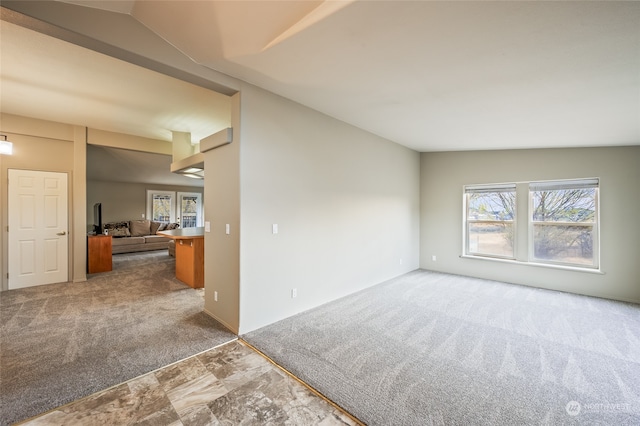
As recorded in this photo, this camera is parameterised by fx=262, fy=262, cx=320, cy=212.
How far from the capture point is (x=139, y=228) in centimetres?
880

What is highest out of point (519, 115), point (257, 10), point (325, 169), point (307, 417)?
point (257, 10)

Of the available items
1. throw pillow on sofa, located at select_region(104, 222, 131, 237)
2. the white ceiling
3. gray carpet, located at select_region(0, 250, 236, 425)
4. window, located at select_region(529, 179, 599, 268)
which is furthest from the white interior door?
window, located at select_region(529, 179, 599, 268)

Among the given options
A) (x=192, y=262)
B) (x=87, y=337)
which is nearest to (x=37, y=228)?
(x=192, y=262)

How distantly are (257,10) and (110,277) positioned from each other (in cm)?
571

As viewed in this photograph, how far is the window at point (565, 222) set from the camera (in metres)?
4.21

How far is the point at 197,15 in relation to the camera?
191 centimetres

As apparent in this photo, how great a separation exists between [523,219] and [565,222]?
558mm

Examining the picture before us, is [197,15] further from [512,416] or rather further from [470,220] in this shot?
[470,220]

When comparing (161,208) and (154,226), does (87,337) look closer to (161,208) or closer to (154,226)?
(154,226)

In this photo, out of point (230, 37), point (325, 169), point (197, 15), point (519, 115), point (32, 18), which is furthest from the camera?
point (325, 169)

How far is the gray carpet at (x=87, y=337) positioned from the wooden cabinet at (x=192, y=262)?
0.18m

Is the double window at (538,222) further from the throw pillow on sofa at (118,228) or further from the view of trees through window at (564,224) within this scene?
the throw pillow on sofa at (118,228)

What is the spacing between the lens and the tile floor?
1.70 m

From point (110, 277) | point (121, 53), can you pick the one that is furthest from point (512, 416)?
point (110, 277)
